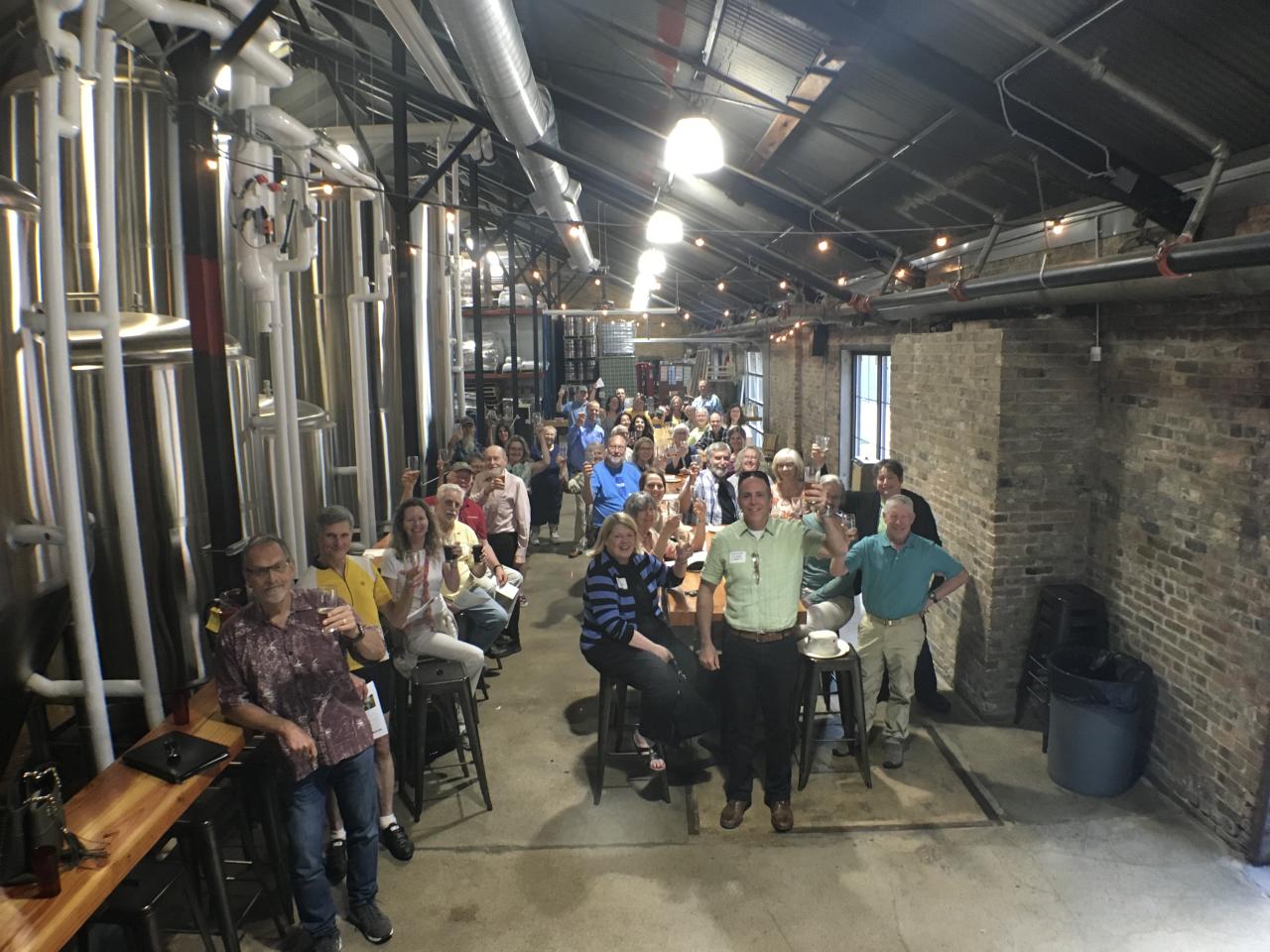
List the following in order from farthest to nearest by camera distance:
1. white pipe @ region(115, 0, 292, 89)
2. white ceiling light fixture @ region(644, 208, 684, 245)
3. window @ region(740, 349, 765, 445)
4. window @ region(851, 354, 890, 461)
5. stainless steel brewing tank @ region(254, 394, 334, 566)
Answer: window @ region(740, 349, 765, 445), window @ region(851, 354, 890, 461), white ceiling light fixture @ region(644, 208, 684, 245), stainless steel brewing tank @ region(254, 394, 334, 566), white pipe @ region(115, 0, 292, 89)

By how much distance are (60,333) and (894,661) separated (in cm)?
445

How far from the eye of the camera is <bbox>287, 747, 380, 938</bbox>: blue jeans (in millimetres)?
3150

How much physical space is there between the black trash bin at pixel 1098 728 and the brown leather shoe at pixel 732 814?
1888 millimetres

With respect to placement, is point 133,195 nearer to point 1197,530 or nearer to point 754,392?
point 1197,530

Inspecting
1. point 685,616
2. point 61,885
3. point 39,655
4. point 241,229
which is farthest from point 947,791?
point 241,229

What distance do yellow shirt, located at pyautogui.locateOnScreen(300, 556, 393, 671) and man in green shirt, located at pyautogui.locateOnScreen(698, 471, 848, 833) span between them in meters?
1.67

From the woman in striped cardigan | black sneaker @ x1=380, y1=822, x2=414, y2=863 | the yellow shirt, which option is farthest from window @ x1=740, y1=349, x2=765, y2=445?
black sneaker @ x1=380, y1=822, x2=414, y2=863

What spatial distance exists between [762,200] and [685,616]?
13.3ft

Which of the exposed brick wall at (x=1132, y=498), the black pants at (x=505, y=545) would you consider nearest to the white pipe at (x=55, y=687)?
the black pants at (x=505, y=545)

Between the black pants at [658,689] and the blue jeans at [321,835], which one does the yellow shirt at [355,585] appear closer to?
the blue jeans at [321,835]

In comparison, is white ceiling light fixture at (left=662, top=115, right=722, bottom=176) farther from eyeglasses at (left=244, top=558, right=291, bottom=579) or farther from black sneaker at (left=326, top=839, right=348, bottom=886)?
black sneaker at (left=326, top=839, right=348, bottom=886)

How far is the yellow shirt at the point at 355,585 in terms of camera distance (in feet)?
12.0

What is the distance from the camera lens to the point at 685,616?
4.75m

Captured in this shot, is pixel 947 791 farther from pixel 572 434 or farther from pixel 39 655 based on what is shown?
pixel 572 434
